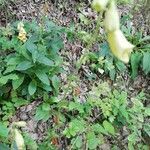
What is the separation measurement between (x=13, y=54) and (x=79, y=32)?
101 centimetres

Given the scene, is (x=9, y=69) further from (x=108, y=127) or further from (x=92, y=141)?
(x=108, y=127)

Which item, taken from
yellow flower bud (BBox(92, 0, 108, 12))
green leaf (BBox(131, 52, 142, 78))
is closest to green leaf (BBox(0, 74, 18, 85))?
green leaf (BBox(131, 52, 142, 78))

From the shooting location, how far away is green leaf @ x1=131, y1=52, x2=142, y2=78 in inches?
169

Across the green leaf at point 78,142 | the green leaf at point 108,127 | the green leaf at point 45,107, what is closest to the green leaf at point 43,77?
the green leaf at point 45,107

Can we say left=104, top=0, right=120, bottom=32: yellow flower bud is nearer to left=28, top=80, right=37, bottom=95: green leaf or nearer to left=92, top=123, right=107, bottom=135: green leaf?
left=28, top=80, right=37, bottom=95: green leaf

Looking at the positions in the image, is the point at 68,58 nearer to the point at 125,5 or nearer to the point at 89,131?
the point at 89,131

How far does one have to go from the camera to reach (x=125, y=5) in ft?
16.4

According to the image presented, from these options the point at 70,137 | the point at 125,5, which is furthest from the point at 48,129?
the point at 125,5

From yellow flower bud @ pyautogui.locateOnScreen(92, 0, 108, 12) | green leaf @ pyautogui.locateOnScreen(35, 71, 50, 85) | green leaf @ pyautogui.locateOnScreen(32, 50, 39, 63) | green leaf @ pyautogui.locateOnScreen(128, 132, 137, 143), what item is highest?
yellow flower bud @ pyautogui.locateOnScreen(92, 0, 108, 12)

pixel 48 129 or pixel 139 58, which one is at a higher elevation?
pixel 139 58

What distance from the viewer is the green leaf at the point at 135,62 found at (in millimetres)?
4281

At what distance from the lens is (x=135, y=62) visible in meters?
4.31

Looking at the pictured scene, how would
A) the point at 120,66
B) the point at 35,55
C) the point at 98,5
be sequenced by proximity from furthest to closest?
the point at 120,66 → the point at 35,55 → the point at 98,5

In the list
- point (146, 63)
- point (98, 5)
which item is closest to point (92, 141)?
point (146, 63)
